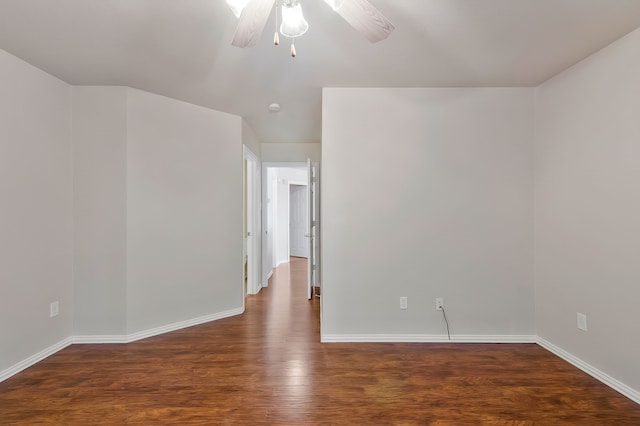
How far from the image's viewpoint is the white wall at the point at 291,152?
5.15 m

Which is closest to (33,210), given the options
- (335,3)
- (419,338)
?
(335,3)

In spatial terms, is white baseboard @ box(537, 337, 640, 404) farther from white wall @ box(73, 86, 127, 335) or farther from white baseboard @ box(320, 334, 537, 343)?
white wall @ box(73, 86, 127, 335)

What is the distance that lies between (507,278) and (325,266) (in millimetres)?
1795

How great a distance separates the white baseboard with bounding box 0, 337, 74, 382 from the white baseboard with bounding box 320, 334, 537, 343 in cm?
244

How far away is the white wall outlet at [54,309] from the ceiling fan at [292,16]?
289 cm

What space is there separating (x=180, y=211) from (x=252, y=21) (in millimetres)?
2417

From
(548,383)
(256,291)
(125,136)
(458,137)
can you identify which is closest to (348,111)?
(458,137)

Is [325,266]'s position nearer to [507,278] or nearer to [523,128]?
[507,278]

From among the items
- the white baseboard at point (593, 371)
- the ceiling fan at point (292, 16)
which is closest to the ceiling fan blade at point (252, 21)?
the ceiling fan at point (292, 16)

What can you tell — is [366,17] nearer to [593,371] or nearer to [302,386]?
[302,386]

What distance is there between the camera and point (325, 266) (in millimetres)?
2990

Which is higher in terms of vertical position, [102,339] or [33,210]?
[33,210]

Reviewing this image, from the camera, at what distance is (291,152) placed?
516 cm

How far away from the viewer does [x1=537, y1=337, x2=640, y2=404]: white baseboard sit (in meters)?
2.08
